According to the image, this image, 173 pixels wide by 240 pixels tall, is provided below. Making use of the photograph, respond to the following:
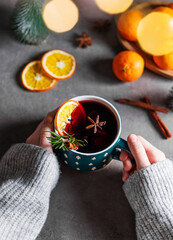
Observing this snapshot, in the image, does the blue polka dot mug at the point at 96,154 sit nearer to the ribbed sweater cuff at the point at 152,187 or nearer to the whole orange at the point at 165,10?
the ribbed sweater cuff at the point at 152,187

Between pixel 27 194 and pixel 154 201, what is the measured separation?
376mm

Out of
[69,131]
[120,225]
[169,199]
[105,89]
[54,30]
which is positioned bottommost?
[120,225]

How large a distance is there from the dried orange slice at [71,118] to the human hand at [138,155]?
158 mm

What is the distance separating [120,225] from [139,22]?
755 mm

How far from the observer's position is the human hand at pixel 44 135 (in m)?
0.84

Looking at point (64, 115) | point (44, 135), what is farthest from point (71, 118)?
point (44, 135)

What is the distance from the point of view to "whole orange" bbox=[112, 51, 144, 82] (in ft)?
3.23

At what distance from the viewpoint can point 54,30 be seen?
1.09m

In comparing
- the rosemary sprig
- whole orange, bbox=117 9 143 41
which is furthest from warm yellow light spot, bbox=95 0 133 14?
the rosemary sprig

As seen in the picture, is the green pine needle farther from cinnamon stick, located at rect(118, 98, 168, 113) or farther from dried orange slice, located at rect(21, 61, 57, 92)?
cinnamon stick, located at rect(118, 98, 168, 113)

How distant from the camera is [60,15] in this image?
3.39 ft

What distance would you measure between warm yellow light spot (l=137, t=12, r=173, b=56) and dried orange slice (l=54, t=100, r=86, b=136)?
0.44 meters

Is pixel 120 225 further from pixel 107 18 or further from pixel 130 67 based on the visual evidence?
pixel 107 18

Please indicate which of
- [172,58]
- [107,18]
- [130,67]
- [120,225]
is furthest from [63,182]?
[107,18]
